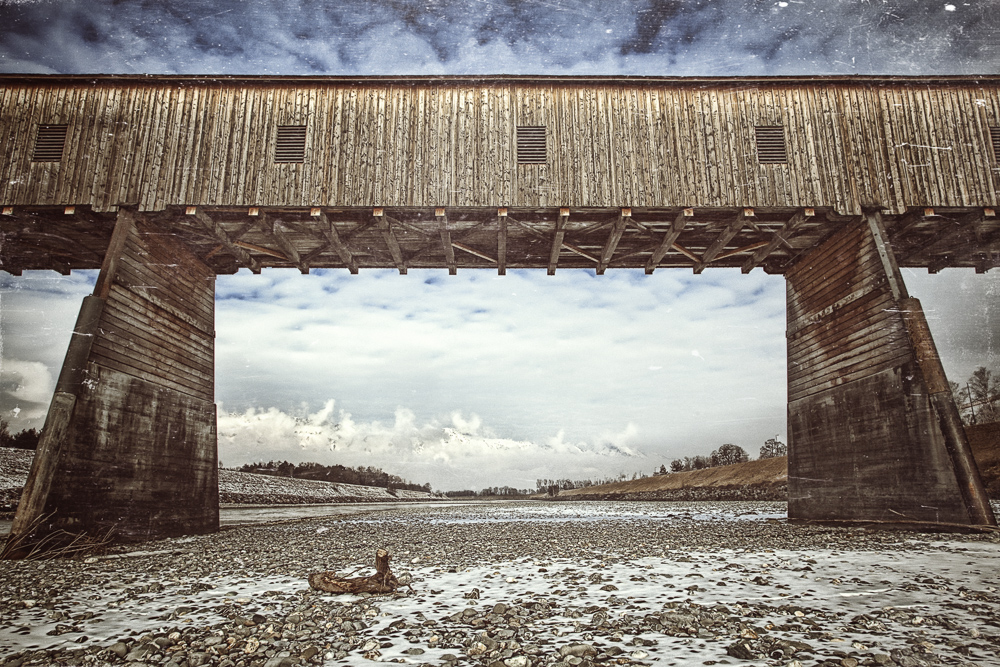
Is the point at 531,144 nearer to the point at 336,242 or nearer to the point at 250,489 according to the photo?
the point at 336,242

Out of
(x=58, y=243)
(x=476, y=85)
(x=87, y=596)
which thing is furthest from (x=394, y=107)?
(x=87, y=596)

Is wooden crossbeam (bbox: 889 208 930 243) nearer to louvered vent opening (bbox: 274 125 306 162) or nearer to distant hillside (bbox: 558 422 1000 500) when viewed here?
distant hillside (bbox: 558 422 1000 500)

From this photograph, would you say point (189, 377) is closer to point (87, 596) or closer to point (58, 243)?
point (58, 243)

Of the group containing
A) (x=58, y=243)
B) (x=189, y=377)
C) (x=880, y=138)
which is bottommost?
(x=189, y=377)

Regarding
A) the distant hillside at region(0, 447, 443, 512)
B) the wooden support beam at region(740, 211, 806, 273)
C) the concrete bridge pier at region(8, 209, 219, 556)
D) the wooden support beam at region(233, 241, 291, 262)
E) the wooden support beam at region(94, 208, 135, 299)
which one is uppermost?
the wooden support beam at region(740, 211, 806, 273)

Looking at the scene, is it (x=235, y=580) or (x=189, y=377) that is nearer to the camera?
(x=235, y=580)

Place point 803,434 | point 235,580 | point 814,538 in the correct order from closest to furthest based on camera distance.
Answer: point 235,580 → point 814,538 → point 803,434

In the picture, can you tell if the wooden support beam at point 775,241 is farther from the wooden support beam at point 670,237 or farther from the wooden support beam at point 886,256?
the wooden support beam at point 670,237

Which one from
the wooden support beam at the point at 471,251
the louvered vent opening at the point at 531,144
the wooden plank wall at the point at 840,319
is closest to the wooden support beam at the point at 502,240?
the wooden support beam at the point at 471,251

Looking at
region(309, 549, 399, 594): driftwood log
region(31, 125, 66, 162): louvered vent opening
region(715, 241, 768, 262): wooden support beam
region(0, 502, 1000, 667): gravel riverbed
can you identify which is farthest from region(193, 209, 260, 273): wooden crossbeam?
region(715, 241, 768, 262): wooden support beam

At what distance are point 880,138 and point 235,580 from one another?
58.1 ft

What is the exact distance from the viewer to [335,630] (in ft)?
14.3

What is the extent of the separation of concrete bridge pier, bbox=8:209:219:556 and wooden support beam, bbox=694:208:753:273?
15.1 metres

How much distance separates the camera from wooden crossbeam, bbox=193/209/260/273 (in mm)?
13512
